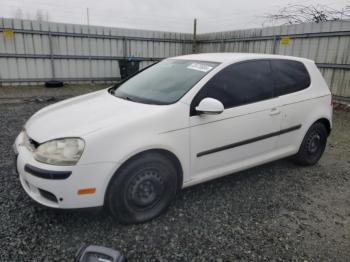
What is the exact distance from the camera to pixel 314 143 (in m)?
3.75

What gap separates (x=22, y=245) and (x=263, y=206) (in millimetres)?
2205

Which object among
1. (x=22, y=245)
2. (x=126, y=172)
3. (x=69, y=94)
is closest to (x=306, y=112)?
(x=126, y=172)

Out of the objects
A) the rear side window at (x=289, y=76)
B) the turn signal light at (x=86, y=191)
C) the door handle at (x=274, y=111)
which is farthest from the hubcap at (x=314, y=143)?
the turn signal light at (x=86, y=191)

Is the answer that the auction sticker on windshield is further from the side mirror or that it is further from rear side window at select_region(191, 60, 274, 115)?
the side mirror

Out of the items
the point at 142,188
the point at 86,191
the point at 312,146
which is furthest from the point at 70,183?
the point at 312,146

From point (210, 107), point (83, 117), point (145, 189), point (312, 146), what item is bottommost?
point (312, 146)

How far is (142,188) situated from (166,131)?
1.78 ft

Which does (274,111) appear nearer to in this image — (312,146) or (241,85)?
(241,85)

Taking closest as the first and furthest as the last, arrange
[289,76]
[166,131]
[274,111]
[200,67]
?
[166,131] → [200,67] → [274,111] → [289,76]

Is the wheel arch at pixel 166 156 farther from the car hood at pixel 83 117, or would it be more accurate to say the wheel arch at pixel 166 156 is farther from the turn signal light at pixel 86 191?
the car hood at pixel 83 117

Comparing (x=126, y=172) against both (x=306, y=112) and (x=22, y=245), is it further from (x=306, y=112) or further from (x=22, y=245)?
(x=306, y=112)

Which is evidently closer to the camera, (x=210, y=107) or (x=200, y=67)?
(x=210, y=107)

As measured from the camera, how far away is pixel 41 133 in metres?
2.32

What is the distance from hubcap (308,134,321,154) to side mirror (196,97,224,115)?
1.89 meters
